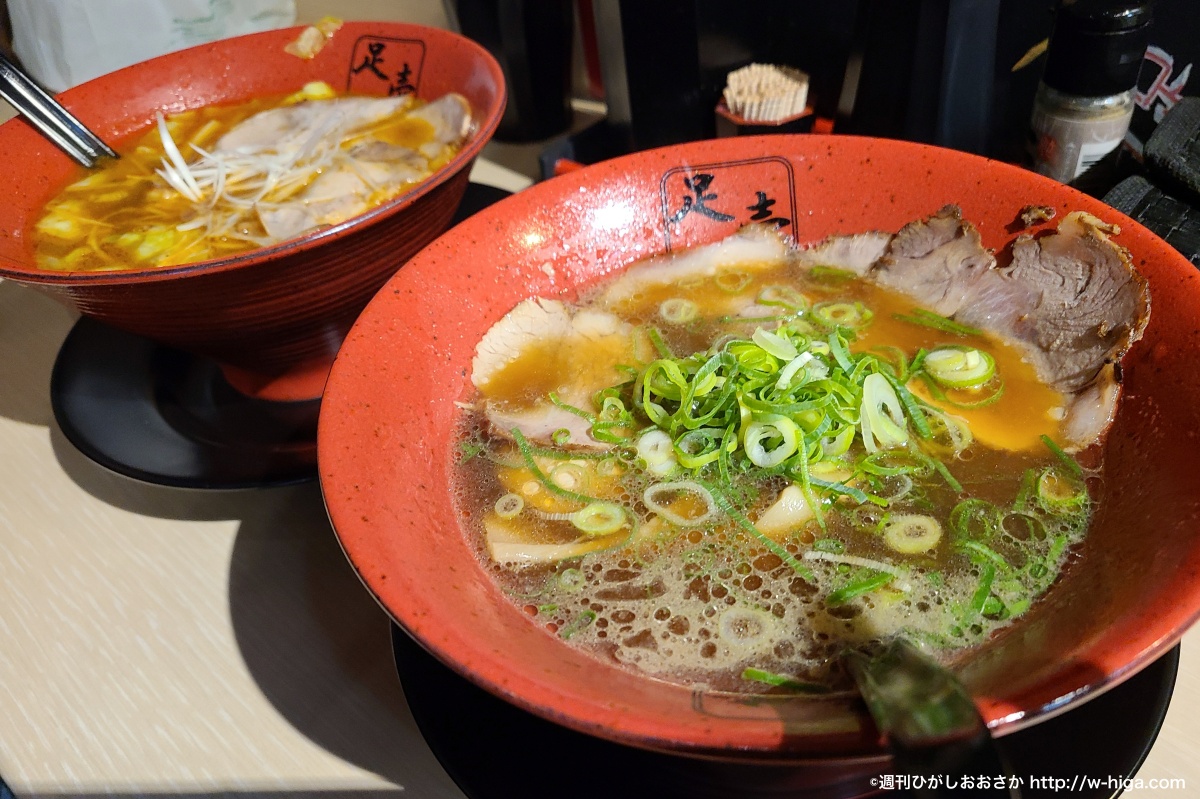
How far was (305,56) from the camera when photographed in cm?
178

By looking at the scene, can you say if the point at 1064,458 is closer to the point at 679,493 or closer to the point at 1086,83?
the point at 679,493

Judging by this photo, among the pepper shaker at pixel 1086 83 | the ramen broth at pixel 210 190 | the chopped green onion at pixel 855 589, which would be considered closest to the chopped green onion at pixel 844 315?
the chopped green onion at pixel 855 589

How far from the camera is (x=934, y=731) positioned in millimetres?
508

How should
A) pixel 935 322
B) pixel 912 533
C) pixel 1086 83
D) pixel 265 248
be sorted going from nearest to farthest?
pixel 912 533, pixel 265 248, pixel 935 322, pixel 1086 83

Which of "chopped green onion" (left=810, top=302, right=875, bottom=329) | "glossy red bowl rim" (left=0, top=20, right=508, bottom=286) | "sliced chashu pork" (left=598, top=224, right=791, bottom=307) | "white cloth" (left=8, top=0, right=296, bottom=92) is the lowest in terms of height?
"chopped green onion" (left=810, top=302, right=875, bottom=329)

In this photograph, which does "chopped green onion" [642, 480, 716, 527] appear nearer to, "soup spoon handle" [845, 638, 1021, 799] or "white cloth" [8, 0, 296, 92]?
"soup spoon handle" [845, 638, 1021, 799]

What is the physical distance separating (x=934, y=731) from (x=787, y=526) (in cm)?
41

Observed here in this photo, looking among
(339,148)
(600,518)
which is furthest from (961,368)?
(339,148)

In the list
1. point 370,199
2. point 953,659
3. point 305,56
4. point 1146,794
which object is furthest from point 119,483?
point 1146,794

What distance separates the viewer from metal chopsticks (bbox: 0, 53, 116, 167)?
1393 millimetres

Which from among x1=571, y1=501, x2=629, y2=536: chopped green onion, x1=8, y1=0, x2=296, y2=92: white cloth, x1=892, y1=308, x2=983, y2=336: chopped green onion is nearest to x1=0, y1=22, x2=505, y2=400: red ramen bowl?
x1=571, y1=501, x2=629, y2=536: chopped green onion

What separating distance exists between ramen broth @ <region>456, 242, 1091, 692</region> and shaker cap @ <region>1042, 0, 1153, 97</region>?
0.54 m

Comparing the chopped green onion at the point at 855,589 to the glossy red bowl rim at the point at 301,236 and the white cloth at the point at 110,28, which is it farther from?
the white cloth at the point at 110,28

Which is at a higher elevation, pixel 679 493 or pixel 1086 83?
pixel 1086 83
